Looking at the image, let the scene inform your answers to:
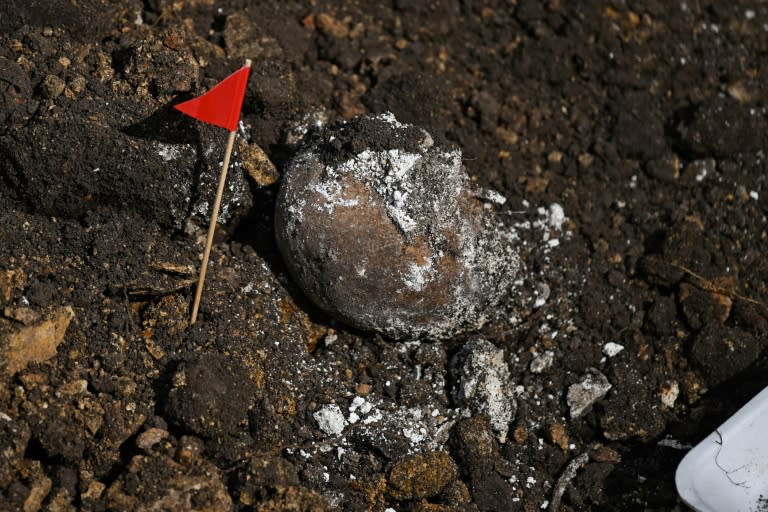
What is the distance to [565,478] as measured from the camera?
3.30 m

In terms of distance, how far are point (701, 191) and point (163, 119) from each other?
249 centimetres

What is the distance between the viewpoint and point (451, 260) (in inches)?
128

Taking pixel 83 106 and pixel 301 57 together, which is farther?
pixel 301 57

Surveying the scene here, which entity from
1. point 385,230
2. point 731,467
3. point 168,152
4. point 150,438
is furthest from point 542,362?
point 168,152

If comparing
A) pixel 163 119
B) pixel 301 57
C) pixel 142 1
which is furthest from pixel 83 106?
pixel 301 57

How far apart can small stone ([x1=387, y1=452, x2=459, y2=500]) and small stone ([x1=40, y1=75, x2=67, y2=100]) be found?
1.95 m

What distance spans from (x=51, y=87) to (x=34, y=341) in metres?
1.04

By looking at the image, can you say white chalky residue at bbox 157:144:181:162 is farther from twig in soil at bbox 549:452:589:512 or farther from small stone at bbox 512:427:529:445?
twig in soil at bbox 549:452:589:512

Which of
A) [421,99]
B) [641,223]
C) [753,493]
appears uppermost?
[421,99]

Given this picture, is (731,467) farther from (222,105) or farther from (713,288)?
(222,105)

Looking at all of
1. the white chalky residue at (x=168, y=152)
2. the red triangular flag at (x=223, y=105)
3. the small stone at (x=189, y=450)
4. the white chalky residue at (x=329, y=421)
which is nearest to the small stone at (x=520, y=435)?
the white chalky residue at (x=329, y=421)

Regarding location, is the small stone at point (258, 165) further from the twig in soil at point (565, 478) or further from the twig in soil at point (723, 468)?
the twig in soil at point (723, 468)

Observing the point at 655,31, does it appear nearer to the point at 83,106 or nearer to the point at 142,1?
the point at 142,1

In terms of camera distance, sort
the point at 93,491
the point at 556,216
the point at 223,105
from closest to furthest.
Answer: the point at 93,491, the point at 223,105, the point at 556,216
